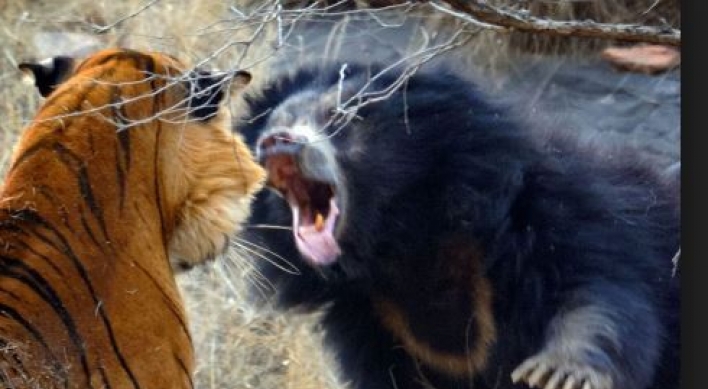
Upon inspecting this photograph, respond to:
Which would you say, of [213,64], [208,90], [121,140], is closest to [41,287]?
[121,140]

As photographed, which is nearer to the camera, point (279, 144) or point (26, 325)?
point (26, 325)

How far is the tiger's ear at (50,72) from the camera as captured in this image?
91.0 inches

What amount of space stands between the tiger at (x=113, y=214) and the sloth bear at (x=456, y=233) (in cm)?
17

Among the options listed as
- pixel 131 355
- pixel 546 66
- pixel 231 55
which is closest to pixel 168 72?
pixel 231 55

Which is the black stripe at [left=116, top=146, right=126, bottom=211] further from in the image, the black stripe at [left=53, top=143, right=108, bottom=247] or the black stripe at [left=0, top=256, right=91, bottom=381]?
the black stripe at [left=0, top=256, right=91, bottom=381]

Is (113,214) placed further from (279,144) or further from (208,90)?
(279,144)

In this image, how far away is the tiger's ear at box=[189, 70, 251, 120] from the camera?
2.25m

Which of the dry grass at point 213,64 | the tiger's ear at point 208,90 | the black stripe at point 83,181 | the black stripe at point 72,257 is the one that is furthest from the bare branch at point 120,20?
the black stripe at point 72,257

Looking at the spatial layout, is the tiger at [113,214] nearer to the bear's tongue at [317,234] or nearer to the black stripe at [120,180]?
the black stripe at [120,180]

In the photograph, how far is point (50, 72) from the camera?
2328mm

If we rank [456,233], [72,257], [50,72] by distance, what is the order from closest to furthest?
[72,257]
[50,72]
[456,233]

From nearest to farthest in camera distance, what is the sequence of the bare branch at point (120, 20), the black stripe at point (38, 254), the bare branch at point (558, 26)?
the bare branch at point (558, 26) < the black stripe at point (38, 254) < the bare branch at point (120, 20)

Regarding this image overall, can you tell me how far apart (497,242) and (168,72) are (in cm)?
70

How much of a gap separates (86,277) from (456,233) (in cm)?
73
